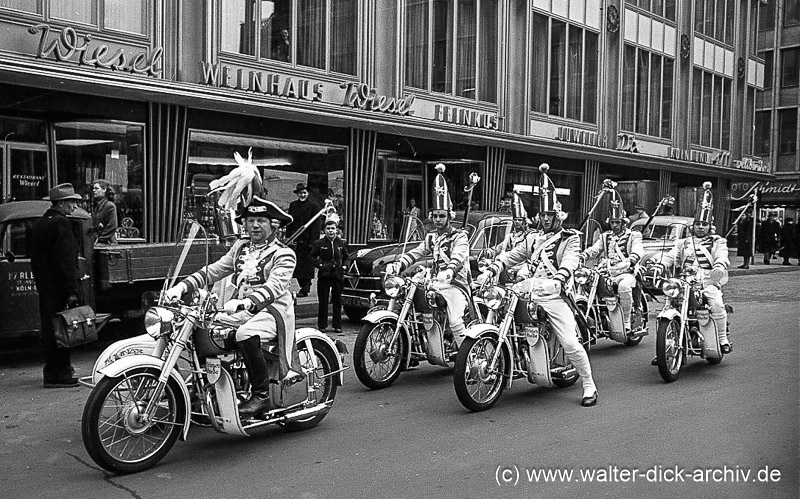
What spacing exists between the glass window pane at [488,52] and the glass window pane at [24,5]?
12696mm

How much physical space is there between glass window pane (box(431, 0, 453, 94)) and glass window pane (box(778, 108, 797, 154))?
1713 cm

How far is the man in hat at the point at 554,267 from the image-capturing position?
8.02m

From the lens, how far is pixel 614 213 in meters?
12.0

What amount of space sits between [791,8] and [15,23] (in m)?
25.7

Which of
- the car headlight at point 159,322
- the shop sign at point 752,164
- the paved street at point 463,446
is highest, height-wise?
the shop sign at point 752,164

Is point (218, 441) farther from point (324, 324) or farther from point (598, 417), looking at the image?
point (324, 324)

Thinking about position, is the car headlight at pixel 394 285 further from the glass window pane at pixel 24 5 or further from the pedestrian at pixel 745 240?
the pedestrian at pixel 745 240

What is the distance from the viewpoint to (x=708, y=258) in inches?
383

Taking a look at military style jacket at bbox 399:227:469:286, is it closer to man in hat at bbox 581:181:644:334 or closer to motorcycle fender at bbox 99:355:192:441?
man in hat at bbox 581:181:644:334

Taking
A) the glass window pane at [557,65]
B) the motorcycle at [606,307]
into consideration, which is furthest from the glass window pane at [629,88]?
the motorcycle at [606,307]

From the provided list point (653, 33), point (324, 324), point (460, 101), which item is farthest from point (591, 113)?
point (324, 324)

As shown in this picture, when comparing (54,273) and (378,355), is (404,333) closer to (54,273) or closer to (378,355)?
(378,355)

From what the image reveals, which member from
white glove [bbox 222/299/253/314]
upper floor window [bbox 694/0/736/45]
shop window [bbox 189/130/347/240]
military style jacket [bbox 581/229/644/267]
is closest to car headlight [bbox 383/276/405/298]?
white glove [bbox 222/299/253/314]

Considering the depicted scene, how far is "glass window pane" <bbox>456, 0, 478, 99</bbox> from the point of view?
910 inches
